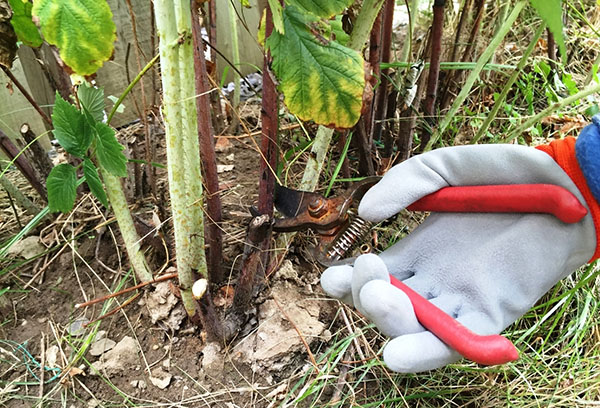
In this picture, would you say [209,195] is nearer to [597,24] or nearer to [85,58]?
[85,58]

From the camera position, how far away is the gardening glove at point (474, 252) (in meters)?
0.70

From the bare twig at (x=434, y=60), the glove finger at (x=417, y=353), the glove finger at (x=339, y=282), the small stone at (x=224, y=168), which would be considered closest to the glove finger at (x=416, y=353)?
the glove finger at (x=417, y=353)

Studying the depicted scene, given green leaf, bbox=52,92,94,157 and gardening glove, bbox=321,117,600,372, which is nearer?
gardening glove, bbox=321,117,600,372

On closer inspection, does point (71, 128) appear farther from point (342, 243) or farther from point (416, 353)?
point (416, 353)

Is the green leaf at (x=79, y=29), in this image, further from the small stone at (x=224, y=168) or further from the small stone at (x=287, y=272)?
the small stone at (x=224, y=168)

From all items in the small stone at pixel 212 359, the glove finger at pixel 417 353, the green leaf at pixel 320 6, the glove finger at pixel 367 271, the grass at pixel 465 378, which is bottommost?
the grass at pixel 465 378

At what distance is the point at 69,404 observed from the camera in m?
1.02

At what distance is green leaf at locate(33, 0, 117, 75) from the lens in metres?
0.66

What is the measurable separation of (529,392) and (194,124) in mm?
887

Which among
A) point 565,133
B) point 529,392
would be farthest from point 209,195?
point 565,133

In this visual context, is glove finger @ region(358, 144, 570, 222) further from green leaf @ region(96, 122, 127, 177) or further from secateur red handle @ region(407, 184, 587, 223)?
green leaf @ region(96, 122, 127, 177)

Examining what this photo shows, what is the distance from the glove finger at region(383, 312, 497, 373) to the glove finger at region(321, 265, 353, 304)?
114 mm

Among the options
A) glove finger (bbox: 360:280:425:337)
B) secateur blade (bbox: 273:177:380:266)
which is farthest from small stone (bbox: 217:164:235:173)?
glove finger (bbox: 360:280:425:337)

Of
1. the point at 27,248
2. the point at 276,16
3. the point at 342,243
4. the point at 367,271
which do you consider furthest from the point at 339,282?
the point at 27,248
